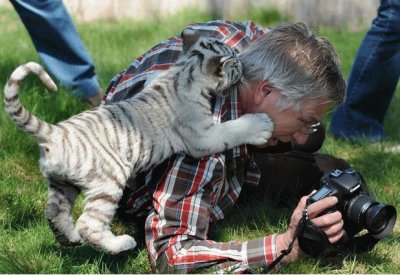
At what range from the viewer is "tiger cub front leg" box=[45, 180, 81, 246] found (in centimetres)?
277

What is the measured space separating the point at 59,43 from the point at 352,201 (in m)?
3.01

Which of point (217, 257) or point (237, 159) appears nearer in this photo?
point (217, 257)

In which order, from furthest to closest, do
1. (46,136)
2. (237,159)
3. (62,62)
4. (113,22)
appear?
(113,22) < (62,62) < (237,159) < (46,136)

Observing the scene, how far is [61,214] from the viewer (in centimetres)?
279

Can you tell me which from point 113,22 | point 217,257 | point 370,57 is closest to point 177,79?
point 217,257

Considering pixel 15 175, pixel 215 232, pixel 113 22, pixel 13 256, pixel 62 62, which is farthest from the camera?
pixel 113 22

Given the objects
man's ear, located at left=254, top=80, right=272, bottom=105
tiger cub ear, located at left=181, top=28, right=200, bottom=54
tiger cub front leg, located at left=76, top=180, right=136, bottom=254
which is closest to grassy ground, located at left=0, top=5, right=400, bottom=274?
tiger cub front leg, located at left=76, top=180, right=136, bottom=254

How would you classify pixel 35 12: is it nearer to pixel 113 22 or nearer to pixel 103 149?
pixel 103 149

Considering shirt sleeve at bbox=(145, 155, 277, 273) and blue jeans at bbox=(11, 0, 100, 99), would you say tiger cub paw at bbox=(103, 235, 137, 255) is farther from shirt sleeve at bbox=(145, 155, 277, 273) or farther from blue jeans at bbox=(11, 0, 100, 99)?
blue jeans at bbox=(11, 0, 100, 99)

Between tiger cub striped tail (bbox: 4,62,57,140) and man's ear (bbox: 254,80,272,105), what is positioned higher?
tiger cub striped tail (bbox: 4,62,57,140)

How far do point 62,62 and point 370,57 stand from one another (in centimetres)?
212

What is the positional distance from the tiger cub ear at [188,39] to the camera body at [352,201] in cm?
80

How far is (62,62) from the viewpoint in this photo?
5195 millimetres

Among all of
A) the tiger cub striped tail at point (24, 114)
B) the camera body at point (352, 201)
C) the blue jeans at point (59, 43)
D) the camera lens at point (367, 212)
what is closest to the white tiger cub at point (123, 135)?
the tiger cub striped tail at point (24, 114)
